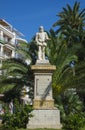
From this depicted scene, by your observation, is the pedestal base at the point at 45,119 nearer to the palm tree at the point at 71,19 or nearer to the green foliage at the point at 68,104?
the green foliage at the point at 68,104

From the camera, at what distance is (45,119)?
16.1m

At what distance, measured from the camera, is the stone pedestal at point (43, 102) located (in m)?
16.0

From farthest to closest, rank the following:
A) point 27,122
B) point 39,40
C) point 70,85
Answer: point 70,85, point 39,40, point 27,122

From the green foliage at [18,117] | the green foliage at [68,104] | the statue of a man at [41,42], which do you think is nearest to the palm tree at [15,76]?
the green foliage at [68,104]

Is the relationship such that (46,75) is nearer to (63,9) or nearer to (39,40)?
(39,40)

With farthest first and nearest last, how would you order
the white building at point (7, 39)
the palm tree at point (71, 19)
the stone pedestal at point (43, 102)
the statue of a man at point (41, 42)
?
the white building at point (7, 39) < the palm tree at point (71, 19) < the statue of a man at point (41, 42) < the stone pedestal at point (43, 102)

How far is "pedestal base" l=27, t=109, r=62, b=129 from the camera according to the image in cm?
1587

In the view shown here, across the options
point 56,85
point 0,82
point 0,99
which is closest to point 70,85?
point 56,85

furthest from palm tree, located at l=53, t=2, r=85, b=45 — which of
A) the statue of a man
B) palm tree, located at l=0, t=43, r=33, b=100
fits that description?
the statue of a man

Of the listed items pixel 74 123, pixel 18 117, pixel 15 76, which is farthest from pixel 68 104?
pixel 74 123

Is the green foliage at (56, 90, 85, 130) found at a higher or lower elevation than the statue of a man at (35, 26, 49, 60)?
lower

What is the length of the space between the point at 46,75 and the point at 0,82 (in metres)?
8.81

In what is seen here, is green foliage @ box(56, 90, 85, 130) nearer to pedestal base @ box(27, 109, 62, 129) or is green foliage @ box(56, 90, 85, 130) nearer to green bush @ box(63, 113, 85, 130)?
pedestal base @ box(27, 109, 62, 129)

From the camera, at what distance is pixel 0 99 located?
2823cm
